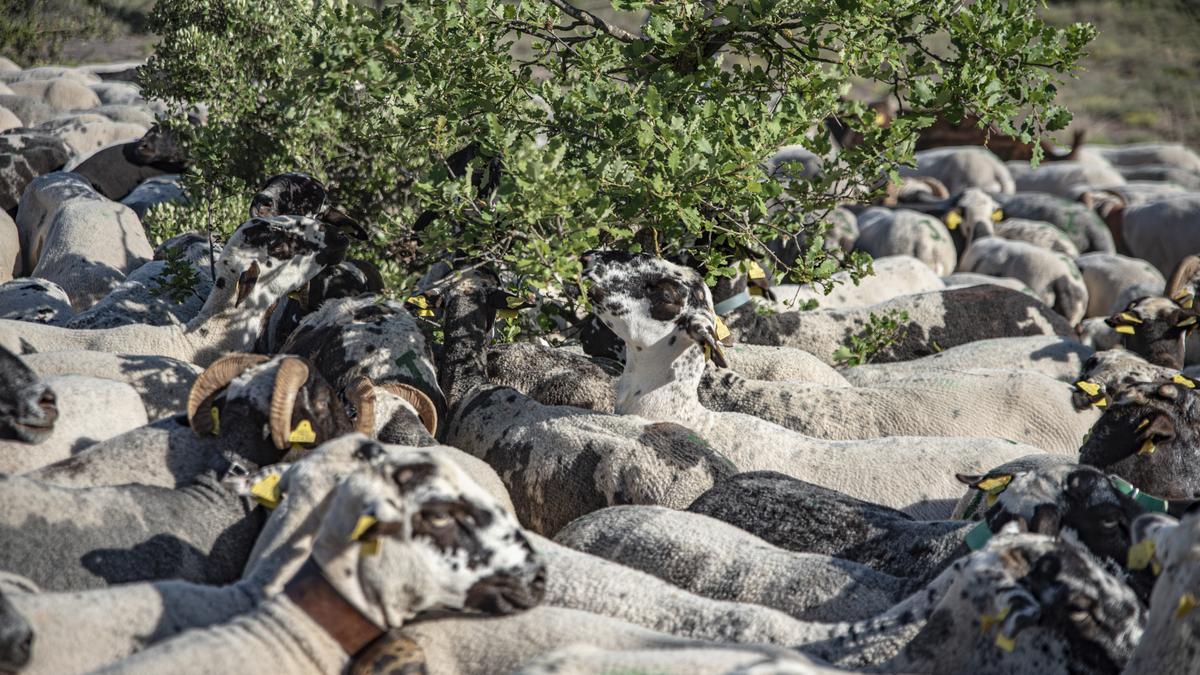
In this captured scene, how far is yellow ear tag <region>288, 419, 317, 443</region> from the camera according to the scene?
5438 millimetres

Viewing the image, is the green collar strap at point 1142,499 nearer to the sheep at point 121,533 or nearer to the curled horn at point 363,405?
the curled horn at point 363,405

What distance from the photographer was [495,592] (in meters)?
4.06

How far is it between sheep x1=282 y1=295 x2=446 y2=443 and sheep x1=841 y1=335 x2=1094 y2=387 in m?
3.24

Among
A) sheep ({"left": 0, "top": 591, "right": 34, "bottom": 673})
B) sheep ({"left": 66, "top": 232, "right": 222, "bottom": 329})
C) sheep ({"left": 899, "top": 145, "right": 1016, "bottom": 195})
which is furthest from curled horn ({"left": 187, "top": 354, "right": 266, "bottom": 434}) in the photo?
sheep ({"left": 899, "top": 145, "right": 1016, "bottom": 195})

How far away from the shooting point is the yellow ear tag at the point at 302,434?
17.8 ft

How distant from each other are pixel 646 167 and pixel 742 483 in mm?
2102

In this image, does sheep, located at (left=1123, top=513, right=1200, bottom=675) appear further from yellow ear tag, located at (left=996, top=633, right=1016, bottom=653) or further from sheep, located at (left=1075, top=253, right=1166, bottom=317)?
sheep, located at (left=1075, top=253, right=1166, bottom=317)

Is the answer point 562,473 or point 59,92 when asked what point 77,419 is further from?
point 59,92

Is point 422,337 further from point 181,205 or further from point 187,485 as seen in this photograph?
point 181,205

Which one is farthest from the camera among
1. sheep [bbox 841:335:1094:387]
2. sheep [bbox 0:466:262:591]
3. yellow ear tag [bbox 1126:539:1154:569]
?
sheep [bbox 841:335:1094:387]

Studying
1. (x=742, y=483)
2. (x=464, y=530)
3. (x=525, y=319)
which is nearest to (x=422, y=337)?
(x=525, y=319)

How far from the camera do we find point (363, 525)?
3.85 metres

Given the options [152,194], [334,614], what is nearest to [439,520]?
[334,614]

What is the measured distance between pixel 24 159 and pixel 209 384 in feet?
33.1
